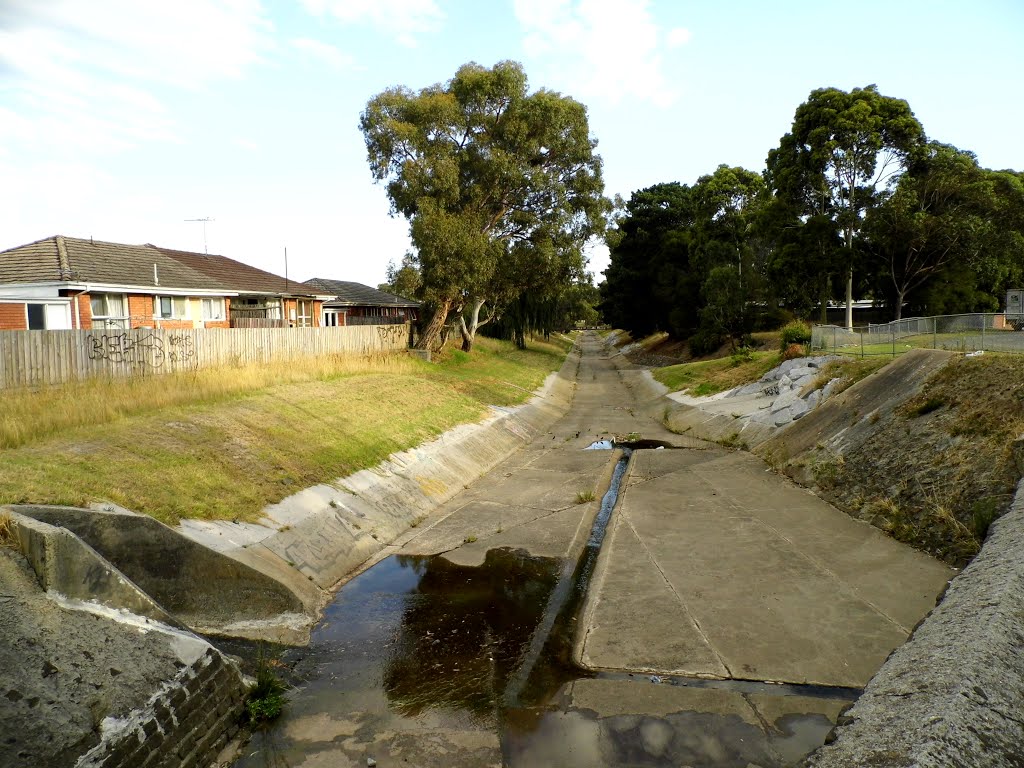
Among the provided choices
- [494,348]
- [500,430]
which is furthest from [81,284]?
[494,348]

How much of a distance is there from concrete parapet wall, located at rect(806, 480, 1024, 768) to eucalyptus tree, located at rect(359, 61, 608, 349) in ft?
93.2

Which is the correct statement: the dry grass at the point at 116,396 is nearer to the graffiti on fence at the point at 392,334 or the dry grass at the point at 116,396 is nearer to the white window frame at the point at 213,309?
the white window frame at the point at 213,309

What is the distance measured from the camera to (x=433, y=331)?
3866 cm

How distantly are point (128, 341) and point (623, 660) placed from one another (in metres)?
17.0

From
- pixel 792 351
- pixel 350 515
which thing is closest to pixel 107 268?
pixel 350 515

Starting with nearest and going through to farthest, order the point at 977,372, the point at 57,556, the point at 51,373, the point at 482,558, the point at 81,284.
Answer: the point at 57,556 < the point at 482,558 < the point at 977,372 < the point at 51,373 < the point at 81,284

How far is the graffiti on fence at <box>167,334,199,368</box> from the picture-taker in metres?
20.5

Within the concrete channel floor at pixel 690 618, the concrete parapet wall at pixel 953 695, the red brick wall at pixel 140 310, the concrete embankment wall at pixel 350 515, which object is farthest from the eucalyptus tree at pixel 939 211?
the red brick wall at pixel 140 310

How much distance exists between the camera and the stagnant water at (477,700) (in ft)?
21.1

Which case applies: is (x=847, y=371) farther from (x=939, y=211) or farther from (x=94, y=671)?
(x=94, y=671)

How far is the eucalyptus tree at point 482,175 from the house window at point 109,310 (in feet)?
41.3

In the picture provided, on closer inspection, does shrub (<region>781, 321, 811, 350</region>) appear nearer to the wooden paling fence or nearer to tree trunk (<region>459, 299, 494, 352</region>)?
tree trunk (<region>459, 299, 494, 352</region>)

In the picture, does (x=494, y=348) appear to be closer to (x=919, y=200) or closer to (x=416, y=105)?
(x=416, y=105)

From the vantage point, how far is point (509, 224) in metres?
38.3
